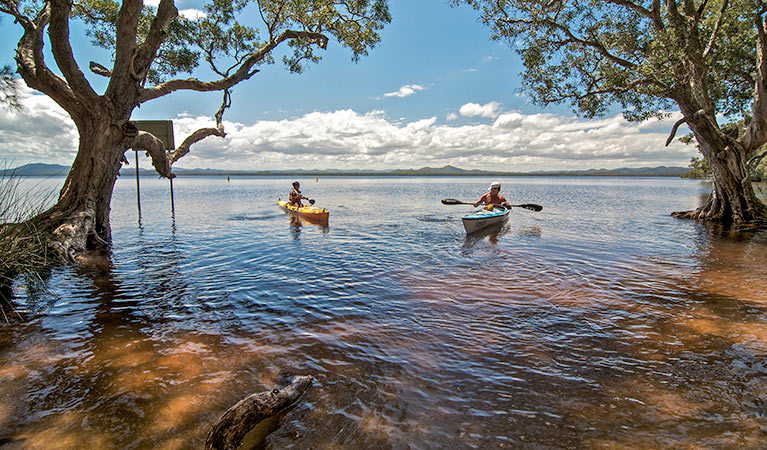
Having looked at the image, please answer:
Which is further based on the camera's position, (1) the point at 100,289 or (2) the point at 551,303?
(1) the point at 100,289

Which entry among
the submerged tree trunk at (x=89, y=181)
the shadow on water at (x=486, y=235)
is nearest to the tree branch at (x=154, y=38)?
the submerged tree trunk at (x=89, y=181)

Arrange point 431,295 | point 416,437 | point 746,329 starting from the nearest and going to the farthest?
point 416,437 → point 746,329 → point 431,295

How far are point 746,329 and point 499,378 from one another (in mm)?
4351

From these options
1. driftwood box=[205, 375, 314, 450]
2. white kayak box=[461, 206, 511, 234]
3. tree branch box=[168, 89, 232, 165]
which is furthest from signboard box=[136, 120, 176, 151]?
driftwood box=[205, 375, 314, 450]

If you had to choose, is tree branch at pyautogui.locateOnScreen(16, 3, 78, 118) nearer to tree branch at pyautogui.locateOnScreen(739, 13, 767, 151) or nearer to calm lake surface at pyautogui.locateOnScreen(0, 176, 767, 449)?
calm lake surface at pyautogui.locateOnScreen(0, 176, 767, 449)

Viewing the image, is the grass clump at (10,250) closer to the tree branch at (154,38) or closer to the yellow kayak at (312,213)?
the tree branch at (154,38)

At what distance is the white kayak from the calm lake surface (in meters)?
4.32

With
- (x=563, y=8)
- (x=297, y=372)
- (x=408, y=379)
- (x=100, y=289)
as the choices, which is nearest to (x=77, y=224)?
(x=100, y=289)

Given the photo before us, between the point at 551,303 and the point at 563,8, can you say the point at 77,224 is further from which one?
the point at 563,8

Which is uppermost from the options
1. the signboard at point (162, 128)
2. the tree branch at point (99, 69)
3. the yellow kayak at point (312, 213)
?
the tree branch at point (99, 69)

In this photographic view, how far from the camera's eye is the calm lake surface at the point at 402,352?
11.5 feet

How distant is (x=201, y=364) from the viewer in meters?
4.73

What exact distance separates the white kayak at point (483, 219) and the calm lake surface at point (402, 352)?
4.32 m

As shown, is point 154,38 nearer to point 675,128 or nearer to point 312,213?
point 312,213
